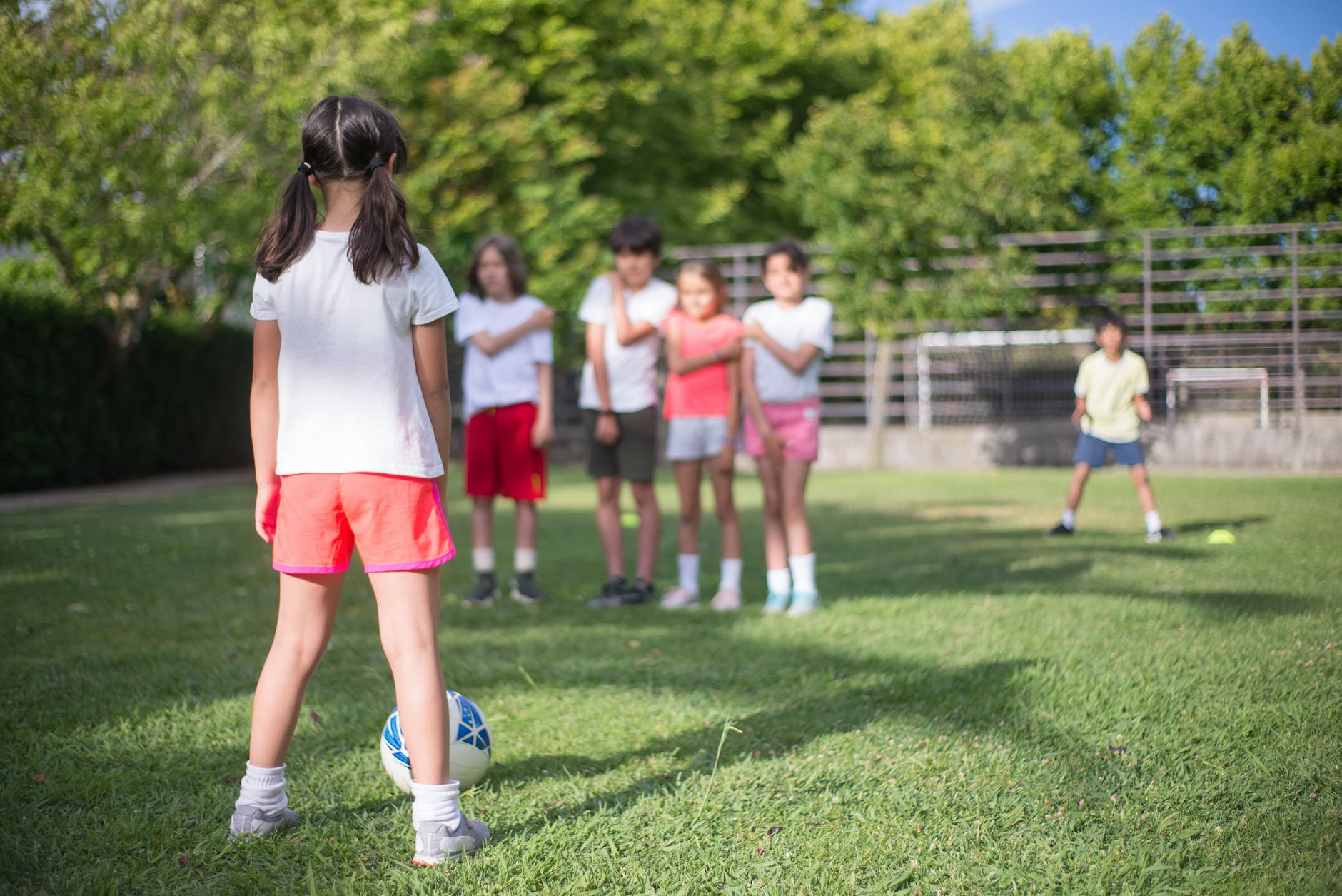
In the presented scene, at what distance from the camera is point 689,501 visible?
6.28 metres

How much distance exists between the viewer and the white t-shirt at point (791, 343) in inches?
234

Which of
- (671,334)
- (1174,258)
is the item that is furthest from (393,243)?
(1174,258)

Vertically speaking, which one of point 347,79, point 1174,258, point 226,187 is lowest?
point 1174,258

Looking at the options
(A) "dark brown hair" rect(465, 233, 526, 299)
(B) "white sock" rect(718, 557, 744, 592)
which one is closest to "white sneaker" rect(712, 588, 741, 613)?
(B) "white sock" rect(718, 557, 744, 592)

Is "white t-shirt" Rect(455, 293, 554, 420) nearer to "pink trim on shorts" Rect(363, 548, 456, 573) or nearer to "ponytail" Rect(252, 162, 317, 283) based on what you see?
"ponytail" Rect(252, 162, 317, 283)

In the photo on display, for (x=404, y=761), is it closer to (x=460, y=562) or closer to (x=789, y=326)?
(x=789, y=326)

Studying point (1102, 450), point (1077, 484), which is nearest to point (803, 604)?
point (1077, 484)

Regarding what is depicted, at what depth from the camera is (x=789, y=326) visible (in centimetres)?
604

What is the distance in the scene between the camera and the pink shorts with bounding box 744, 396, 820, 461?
5926 mm

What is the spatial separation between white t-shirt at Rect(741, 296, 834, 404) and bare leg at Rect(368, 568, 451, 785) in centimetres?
347

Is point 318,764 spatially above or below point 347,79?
below

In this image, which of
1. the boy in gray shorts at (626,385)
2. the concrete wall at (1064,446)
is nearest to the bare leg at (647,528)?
the boy in gray shorts at (626,385)

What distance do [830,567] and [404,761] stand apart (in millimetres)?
4703

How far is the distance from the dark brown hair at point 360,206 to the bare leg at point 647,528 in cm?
378
